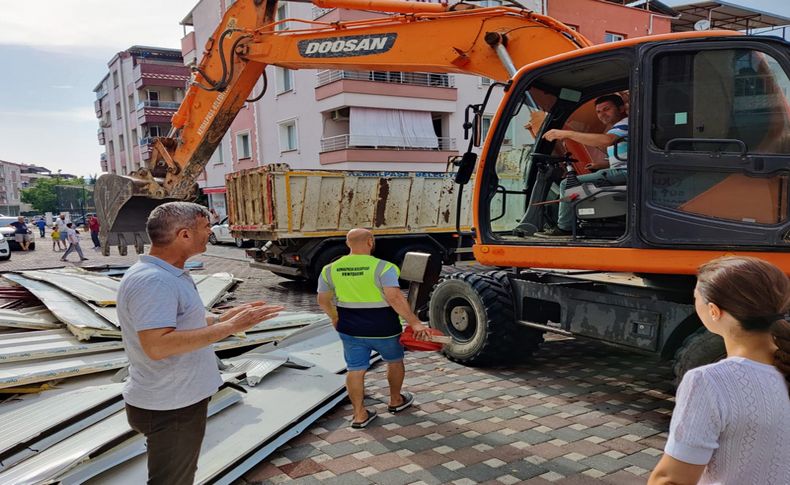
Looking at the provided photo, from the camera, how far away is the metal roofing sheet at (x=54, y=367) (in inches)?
170

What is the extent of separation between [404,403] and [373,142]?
18294mm

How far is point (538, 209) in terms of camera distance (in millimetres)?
5176

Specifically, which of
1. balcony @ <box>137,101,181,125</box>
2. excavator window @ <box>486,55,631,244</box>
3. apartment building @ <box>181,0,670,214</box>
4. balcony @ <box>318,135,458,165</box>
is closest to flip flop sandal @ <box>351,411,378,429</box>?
excavator window @ <box>486,55,631,244</box>

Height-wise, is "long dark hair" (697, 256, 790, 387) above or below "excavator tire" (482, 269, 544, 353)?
above

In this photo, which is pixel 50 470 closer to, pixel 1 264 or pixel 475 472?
pixel 475 472

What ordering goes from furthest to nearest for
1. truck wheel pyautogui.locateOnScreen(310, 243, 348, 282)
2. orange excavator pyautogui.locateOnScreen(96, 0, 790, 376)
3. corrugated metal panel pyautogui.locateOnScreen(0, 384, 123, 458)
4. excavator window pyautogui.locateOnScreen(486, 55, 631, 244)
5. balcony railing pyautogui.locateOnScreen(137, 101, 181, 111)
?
balcony railing pyautogui.locateOnScreen(137, 101, 181, 111) < truck wheel pyautogui.locateOnScreen(310, 243, 348, 282) < excavator window pyautogui.locateOnScreen(486, 55, 631, 244) < orange excavator pyautogui.locateOnScreen(96, 0, 790, 376) < corrugated metal panel pyautogui.locateOnScreen(0, 384, 123, 458)

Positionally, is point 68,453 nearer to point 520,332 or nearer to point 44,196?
point 520,332

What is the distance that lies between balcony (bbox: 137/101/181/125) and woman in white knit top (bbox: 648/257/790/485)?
1690 inches

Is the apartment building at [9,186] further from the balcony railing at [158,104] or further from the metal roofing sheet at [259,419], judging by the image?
the metal roofing sheet at [259,419]

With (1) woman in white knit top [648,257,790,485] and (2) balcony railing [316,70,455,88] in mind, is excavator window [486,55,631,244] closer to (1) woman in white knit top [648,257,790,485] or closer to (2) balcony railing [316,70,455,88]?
(1) woman in white knit top [648,257,790,485]

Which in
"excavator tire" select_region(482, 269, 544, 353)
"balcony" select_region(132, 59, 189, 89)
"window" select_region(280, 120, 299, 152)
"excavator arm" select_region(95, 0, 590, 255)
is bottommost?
"excavator tire" select_region(482, 269, 544, 353)

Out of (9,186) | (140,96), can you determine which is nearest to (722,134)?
(140,96)

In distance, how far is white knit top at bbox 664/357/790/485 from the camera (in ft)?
4.84

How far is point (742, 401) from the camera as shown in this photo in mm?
1479
